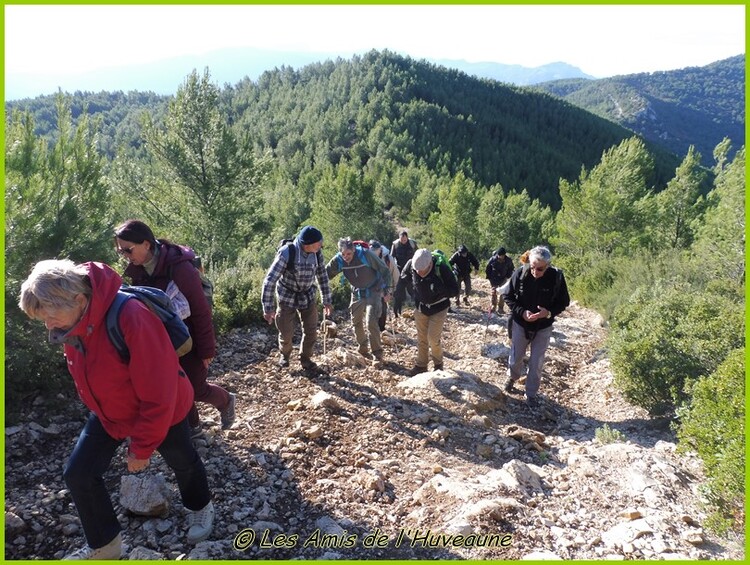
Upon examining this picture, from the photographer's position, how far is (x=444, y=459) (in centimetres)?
452

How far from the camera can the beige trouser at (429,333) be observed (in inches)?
251

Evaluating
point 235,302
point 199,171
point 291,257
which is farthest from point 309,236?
point 199,171

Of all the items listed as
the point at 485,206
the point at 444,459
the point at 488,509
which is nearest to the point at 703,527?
the point at 488,509

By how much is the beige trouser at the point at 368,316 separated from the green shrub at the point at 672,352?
11.3ft

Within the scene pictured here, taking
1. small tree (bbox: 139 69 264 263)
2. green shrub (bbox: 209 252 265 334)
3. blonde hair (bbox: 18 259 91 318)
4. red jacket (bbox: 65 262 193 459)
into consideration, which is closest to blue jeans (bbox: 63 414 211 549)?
red jacket (bbox: 65 262 193 459)

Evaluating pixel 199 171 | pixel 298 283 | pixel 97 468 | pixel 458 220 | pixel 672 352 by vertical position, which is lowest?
pixel 458 220

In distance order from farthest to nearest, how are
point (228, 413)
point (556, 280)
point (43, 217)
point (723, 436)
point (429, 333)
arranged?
point (429, 333), point (556, 280), point (43, 217), point (228, 413), point (723, 436)

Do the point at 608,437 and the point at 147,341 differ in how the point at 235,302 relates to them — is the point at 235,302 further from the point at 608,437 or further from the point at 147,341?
the point at 608,437

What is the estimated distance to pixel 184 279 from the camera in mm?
3461

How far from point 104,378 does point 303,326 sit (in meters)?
3.71

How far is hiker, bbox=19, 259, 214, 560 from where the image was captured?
2211mm

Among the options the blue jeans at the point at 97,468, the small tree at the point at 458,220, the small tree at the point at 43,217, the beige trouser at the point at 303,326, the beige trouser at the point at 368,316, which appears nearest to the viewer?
the blue jeans at the point at 97,468

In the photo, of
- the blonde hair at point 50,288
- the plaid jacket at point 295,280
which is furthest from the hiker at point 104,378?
the plaid jacket at point 295,280

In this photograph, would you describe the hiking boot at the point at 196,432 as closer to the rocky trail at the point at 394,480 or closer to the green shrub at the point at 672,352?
the rocky trail at the point at 394,480
